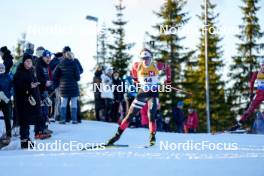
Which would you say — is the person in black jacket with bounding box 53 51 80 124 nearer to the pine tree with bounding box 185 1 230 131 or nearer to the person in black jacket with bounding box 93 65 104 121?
the person in black jacket with bounding box 93 65 104 121

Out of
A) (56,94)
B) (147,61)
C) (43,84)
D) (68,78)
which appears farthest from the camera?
(56,94)

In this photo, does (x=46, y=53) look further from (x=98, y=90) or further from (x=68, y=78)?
(x=98, y=90)

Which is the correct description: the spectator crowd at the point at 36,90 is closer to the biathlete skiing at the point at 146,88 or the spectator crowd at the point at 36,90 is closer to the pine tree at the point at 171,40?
the biathlete skiing at the point at 146,88

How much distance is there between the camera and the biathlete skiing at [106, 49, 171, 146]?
11.4m

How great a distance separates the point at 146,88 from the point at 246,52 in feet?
99.2

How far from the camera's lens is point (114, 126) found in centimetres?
1631

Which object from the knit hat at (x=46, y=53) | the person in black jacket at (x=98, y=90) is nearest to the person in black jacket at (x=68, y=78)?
the knit hat at (x=46, y=53)

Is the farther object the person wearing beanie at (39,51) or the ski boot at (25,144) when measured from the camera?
the person wearing beanie at (39,51)

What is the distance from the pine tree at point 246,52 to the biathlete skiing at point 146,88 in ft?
95.2

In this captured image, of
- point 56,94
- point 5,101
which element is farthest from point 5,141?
point 56,94

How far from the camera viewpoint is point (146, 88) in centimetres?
1145

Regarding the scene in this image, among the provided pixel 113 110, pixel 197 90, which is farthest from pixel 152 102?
pixel 197 90

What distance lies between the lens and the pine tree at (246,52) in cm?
4009

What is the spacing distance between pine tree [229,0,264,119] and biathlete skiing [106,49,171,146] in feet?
95.2
